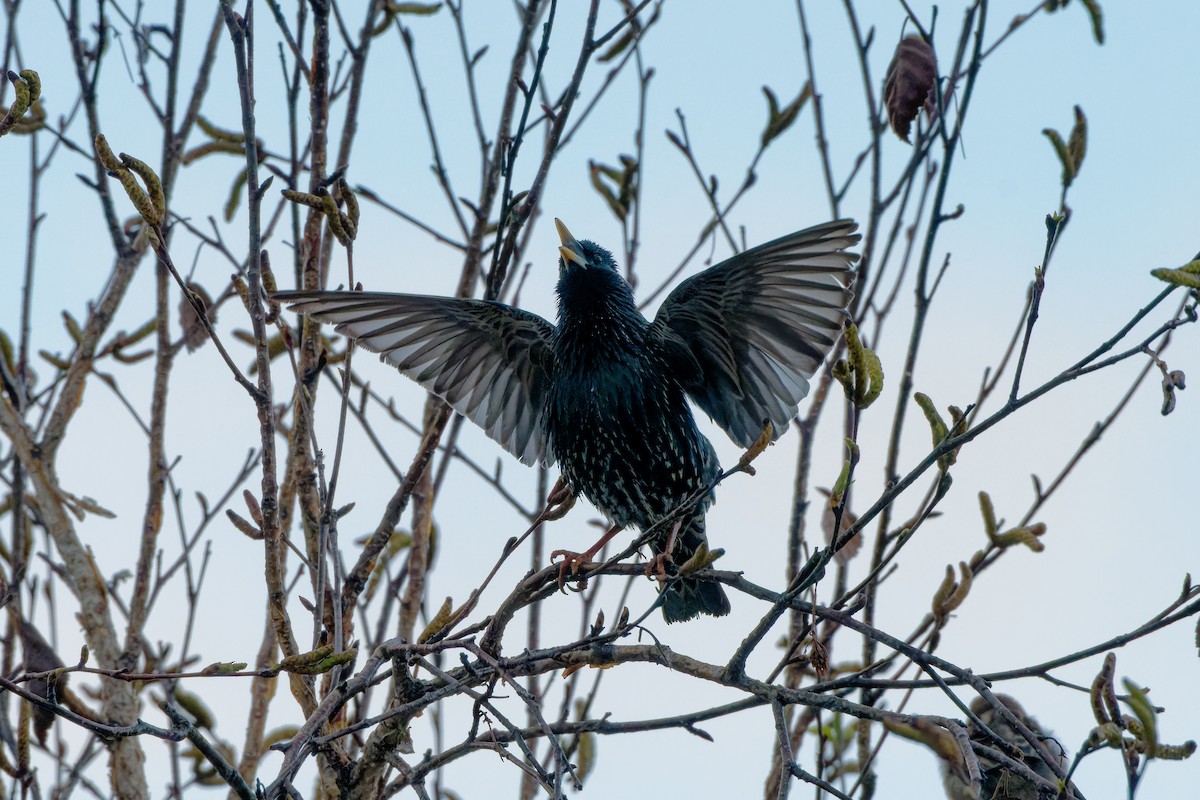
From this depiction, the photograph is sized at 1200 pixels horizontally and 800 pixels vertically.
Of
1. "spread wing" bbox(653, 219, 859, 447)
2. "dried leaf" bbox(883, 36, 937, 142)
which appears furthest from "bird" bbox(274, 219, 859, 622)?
"dried leaf" bbox(883, 36, 937, 142)

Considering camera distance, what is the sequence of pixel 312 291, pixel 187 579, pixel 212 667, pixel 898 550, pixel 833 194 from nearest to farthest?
pixel 212 667 → pixel 898 550 → pixel 312 291 → pixel 187 579 → pixel 833 194

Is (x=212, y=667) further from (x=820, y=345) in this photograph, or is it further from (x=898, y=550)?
(x=820, y=345)

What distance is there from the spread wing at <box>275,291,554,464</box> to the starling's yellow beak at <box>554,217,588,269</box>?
27 centimetres

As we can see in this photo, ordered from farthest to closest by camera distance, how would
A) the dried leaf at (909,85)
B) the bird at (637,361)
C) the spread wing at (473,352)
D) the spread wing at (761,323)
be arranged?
1. the spread wing at (473,352)
2. the bird at (637,361)
3. the spread wing at (761,323)
4. the dried leaf at (909,85)

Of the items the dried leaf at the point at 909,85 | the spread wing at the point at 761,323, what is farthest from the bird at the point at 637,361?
the dried leaf at the point at 909,85

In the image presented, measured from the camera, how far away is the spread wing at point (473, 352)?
4.42 m

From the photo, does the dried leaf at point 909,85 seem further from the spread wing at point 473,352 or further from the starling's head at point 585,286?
the spread wing at point 473,352

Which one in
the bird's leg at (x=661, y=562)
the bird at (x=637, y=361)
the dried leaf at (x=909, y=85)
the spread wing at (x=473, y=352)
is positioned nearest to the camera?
the bird's leg at (x=661, y=562)

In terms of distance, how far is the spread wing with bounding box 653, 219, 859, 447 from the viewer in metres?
3.93

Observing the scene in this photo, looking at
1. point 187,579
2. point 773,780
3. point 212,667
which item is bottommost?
point 212,667

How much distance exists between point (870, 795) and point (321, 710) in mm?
1683

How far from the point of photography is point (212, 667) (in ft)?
7.18

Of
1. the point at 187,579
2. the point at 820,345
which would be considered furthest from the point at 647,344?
the point at 187,579

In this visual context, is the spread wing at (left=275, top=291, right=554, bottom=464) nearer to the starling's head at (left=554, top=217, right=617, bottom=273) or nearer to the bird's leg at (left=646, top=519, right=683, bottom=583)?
the starling's head at (left=554, top=217, right=617, bottom=273)
